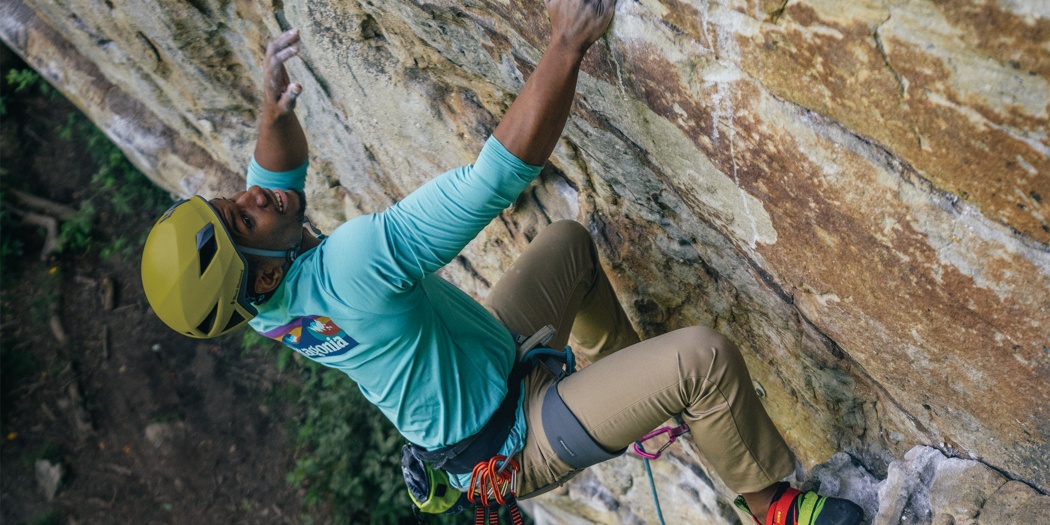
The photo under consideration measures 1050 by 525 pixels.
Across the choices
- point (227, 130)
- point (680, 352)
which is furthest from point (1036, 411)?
point (227, 130)

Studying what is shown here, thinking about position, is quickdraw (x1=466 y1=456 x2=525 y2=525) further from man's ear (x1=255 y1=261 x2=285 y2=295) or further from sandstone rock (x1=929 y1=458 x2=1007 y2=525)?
sandstone rock (x1=929 y1=458 x2=1007 y2=525)

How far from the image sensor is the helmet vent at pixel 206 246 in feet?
9.05

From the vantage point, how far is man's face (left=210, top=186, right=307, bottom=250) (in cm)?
292

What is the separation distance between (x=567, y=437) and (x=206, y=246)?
1.50 metres

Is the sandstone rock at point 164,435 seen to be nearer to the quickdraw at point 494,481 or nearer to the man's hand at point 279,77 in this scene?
the quickdraw at point 494,481

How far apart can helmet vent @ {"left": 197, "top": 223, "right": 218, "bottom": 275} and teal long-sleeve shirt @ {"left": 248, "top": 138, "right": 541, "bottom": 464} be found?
0.97 ft

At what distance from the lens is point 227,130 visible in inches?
229

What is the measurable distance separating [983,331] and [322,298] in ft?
6.86

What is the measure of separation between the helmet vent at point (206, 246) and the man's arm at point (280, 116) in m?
0.66

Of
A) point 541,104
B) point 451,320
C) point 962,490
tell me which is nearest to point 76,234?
point 451,320

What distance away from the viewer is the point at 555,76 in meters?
2.51

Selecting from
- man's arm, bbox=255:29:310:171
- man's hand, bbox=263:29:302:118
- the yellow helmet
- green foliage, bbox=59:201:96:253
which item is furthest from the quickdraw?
green foliage, bbox=59:201:96:253

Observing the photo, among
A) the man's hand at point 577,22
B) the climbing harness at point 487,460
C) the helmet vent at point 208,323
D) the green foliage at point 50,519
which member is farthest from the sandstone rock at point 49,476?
the man's hand at point 577,22

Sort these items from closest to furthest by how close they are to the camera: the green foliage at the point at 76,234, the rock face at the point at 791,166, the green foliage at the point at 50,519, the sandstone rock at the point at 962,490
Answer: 1. the rock face at the point at 791,166
2. the sandstone rock at the point at 962,490
3. the green foliage at the point at 50,519
4. the green foliage at the point at 76,234
